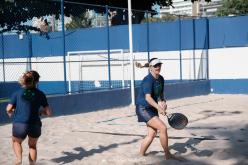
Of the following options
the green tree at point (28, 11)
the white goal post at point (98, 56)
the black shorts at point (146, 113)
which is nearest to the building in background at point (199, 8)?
the white goal post at point (98, 56)

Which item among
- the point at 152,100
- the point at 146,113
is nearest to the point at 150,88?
the point at 152,100

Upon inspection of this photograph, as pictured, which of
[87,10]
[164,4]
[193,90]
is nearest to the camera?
[87,10]

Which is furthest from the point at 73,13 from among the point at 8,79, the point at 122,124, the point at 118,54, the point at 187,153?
the point at 187,153

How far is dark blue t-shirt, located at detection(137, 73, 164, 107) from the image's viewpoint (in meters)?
7.81

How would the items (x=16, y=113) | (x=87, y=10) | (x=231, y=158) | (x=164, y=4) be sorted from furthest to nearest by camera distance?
(x=164, y=4)
(x=87, y=10)
(x=231, y=158)
(x=16, y=113)

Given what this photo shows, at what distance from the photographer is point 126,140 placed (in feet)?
33.2

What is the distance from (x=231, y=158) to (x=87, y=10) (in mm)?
11975

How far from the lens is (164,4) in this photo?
32906mm

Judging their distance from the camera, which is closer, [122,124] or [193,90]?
[122,124]

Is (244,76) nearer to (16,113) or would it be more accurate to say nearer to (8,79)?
(8,79)

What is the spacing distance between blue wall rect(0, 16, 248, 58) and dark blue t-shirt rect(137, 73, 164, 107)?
15143 millimetres

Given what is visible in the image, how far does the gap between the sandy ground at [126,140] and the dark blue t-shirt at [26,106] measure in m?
1.27

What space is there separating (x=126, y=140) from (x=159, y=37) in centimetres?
1425

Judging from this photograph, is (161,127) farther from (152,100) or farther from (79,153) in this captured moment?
(79,153)
